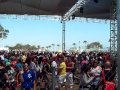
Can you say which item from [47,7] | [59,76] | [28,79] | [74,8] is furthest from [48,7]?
[28,79]

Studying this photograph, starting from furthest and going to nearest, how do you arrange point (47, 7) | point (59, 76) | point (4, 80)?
point (47, 7), point (59, 76), point (4, 80)

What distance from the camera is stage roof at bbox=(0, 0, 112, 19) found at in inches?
1421

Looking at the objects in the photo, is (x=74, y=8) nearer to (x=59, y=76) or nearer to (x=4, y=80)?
(x=59, y=76)

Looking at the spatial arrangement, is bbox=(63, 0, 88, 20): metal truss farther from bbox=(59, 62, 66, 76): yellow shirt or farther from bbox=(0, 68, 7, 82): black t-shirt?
bbox=(0, 68, 7, 82): black t-shirt

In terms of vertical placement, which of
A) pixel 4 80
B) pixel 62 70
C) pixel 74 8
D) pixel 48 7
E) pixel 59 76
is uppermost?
pixel 48 7

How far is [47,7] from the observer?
41.0 m

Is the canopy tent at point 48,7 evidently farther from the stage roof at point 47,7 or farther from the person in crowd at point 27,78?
the person in crowd at point 27,78

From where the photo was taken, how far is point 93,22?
52.1 meters

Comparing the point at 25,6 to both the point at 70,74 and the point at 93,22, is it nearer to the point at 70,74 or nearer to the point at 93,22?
the point at 93,22

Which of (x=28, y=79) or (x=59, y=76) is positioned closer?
(x=28, y=79)

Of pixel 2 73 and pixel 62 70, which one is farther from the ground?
pixel 2 73

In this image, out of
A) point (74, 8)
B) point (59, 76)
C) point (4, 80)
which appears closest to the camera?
point (4, 80)

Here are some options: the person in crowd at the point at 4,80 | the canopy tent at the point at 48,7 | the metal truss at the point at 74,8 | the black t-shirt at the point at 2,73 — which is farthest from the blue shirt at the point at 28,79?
the metal truss at the point at 74,8

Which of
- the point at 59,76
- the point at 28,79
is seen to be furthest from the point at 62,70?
the point at 28,79
